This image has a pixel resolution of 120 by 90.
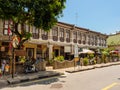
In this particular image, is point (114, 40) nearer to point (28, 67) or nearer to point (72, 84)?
point (28, 67)

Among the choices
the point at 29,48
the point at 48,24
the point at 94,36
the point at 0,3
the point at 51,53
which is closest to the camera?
the point at 0,3

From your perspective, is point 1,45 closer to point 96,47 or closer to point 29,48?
point 29,48

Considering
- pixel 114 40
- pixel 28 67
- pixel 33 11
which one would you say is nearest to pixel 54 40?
pixel 28 67

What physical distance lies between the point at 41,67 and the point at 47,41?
11.7m

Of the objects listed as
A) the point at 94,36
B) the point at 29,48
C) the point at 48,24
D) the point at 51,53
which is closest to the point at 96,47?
the point at 94,36

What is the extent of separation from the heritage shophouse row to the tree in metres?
6.91

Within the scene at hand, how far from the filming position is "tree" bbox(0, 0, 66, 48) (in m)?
16.9

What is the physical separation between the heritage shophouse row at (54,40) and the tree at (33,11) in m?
6.91

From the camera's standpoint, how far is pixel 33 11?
1794cm

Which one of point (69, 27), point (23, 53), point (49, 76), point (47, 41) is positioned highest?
point (69, 27)

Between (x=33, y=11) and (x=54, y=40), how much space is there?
16.7m

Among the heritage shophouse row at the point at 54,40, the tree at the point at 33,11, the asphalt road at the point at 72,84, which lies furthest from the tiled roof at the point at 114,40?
the asphalt road at the point at 72,84

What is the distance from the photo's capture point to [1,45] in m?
25.8

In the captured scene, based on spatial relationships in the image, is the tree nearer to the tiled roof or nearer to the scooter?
the scooter
